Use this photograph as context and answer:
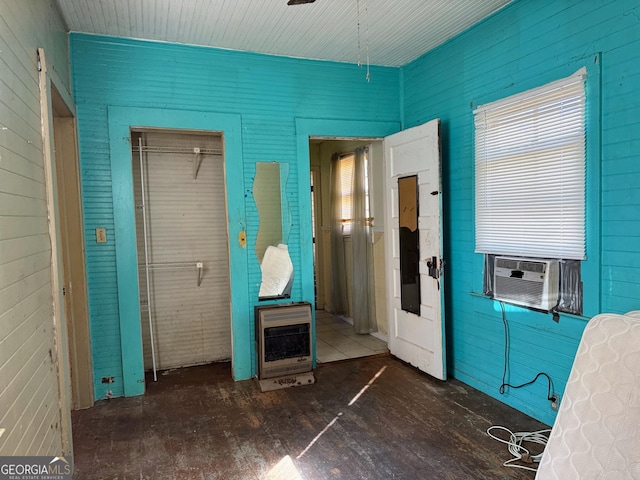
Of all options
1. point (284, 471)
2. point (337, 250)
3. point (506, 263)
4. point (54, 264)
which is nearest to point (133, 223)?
point (54, 264)

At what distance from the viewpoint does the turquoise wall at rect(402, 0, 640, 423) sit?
→ 2.37 metres

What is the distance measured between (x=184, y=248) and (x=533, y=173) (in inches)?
124

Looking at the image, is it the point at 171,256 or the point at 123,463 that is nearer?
the point at 123,463

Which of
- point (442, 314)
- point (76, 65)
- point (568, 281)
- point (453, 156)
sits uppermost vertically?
point (76, 65)

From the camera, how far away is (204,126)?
3.66 metres

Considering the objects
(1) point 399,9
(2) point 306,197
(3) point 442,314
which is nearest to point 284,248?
(2) point 306,197

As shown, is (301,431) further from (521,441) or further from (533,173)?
(533,173)

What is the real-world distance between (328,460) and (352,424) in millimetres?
472

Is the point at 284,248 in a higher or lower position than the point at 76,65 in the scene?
lower

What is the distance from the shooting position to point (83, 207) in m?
3.36

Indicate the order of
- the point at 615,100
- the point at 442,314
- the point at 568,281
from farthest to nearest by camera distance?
the point at 442,314, the point at 568,281, the point at 615,100

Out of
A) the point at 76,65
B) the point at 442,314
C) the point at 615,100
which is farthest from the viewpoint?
the point at 442,314

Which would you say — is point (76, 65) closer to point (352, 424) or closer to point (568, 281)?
point (352, 424)

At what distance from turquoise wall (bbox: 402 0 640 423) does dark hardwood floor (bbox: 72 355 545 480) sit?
439 millimetres
